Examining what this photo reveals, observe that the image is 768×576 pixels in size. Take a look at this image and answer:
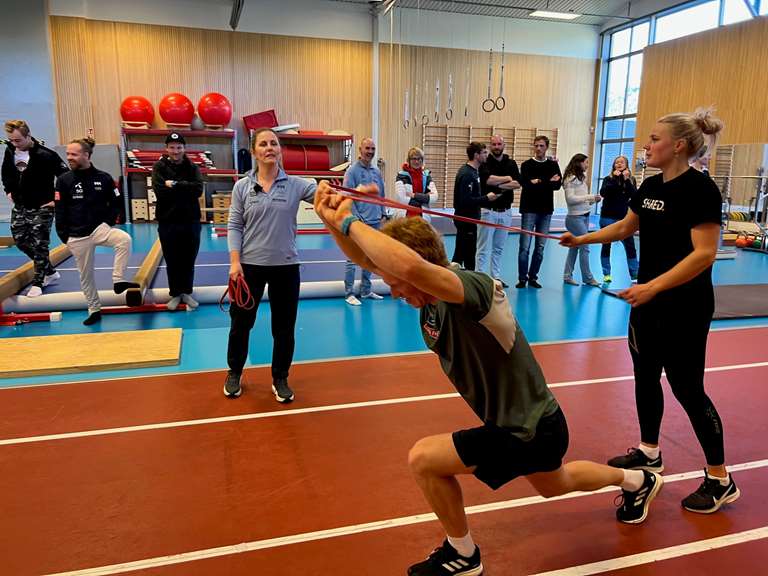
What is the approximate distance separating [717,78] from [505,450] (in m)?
15.4

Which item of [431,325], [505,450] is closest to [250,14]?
[431,325]

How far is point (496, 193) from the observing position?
7.03 meters

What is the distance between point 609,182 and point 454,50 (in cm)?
1133

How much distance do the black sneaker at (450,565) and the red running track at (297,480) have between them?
17 centimetres

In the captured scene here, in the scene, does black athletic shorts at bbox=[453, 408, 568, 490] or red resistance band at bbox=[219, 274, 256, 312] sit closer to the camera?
black athletic shorts at bbox=[453, 408, 568, 490]

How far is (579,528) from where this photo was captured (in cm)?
248

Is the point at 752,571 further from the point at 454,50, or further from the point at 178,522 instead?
the point at 454,50

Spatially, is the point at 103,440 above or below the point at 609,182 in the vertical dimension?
below

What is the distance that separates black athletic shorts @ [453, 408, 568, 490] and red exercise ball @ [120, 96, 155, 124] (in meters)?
14.3

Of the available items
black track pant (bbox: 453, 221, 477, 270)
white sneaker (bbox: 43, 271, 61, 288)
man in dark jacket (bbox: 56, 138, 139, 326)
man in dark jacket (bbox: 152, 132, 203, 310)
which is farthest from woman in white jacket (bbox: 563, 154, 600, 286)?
white sneaker (bbox: 43, 271, 61, 288)

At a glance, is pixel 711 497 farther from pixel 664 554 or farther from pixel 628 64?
pixel 628 64

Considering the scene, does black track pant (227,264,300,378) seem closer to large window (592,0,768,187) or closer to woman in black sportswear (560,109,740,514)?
woman in black sportswear (560,109,740,514)

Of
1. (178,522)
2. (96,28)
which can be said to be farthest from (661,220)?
(96,28)

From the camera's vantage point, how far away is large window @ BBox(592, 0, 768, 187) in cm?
1487
